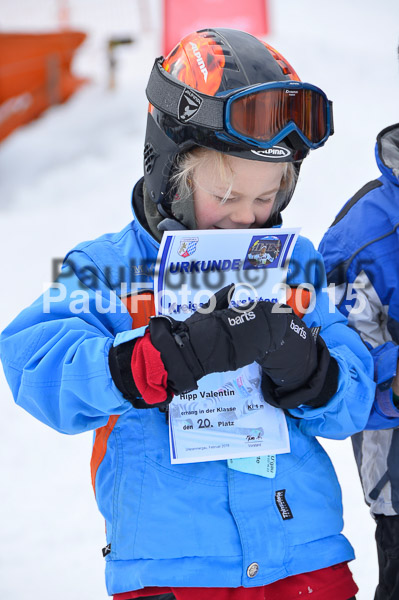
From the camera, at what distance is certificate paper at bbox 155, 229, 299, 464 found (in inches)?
62.2

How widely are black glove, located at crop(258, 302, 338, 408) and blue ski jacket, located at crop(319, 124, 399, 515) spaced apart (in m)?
0.30

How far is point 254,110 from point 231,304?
430mm

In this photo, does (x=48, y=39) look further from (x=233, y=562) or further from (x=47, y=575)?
(x=233, y=562)

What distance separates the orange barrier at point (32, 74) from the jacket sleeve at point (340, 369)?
280 inches

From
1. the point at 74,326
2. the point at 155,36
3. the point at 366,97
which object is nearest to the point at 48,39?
the point at 155,36

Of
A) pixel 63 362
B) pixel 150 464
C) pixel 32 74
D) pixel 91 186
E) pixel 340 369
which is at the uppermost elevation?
pixel 63 362

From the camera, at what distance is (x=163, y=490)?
1565 mm

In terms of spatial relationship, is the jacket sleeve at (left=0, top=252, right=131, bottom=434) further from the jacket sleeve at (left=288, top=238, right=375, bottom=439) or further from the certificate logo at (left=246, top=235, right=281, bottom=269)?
the jacket sleeve at (left=288, top=238, right=375, bottom=439)

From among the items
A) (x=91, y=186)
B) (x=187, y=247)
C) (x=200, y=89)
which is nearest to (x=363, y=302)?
(x=187, y=247)

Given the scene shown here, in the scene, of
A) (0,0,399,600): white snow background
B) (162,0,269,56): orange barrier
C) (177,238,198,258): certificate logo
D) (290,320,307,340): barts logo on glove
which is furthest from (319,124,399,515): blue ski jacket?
(162,0,269,56): orange barrier

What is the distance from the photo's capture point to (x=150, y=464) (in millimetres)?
1580

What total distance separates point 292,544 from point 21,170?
6666 mm

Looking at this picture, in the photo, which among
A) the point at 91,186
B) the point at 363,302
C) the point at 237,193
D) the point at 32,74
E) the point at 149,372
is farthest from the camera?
the point at 32,74

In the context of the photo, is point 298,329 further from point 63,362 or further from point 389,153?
point 389,153
